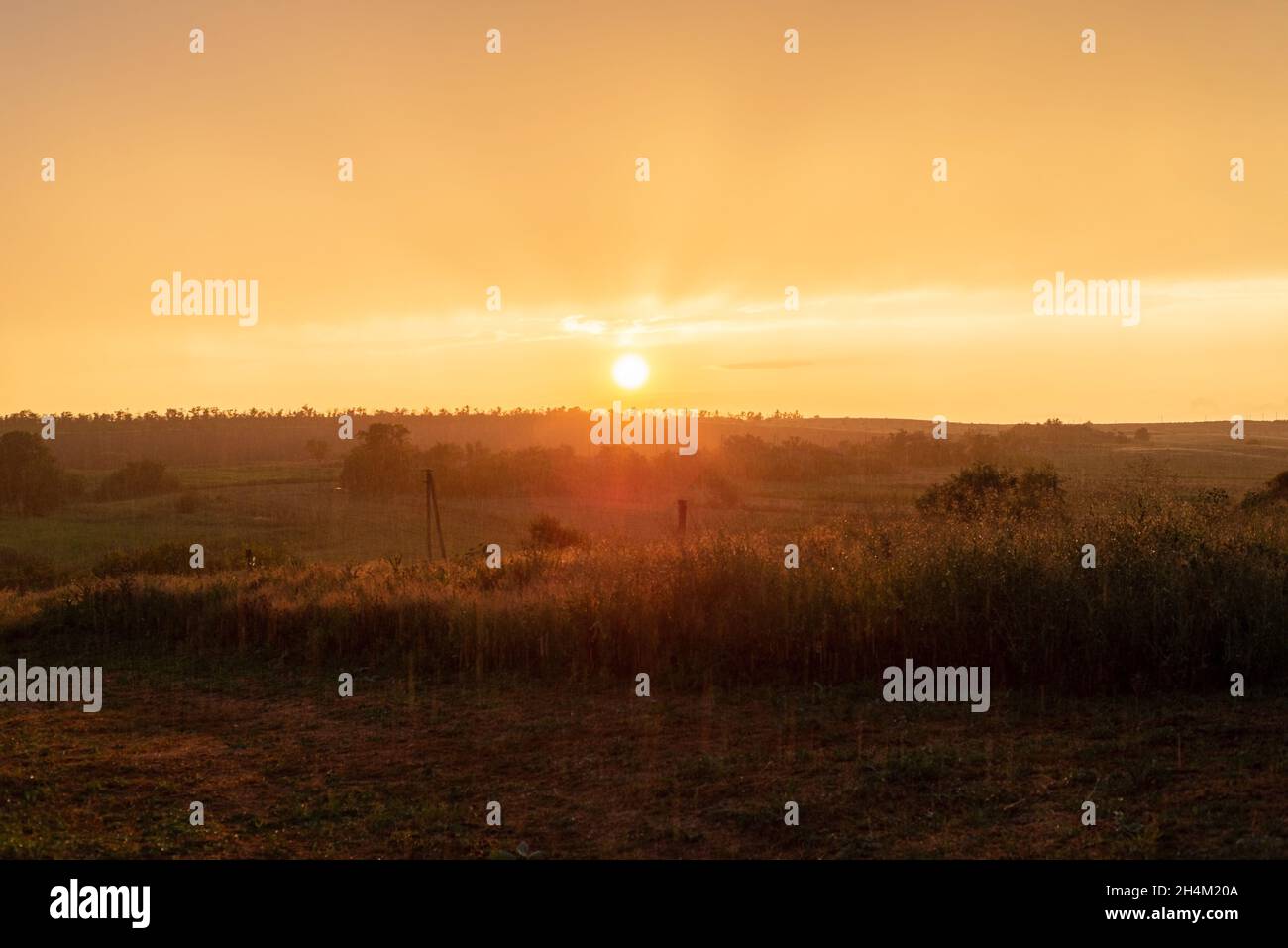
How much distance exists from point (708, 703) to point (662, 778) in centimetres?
243

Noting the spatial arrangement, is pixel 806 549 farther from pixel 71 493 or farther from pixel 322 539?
pixel 71 493

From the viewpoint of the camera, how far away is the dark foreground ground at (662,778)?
6.48 m

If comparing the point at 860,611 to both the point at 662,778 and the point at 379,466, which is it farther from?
the point at 379,466

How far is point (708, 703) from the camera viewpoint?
34.2ft

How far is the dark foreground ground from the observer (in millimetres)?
6484

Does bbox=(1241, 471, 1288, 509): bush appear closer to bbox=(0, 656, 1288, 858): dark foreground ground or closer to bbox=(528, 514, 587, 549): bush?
bbox=(0, 656, 1288, 858): dark foreground ground

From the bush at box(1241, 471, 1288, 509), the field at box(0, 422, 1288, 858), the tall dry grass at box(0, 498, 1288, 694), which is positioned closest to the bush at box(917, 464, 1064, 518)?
the bush at box(1241, 471, 1288, 509)

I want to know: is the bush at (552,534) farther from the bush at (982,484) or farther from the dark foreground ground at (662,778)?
the dark foreground ground at (662,778)

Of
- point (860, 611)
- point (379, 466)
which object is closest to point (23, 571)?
point (379, 466)

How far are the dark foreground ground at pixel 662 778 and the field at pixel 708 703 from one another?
1.5 inches

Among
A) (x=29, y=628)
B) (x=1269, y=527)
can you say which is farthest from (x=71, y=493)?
(x=1269, y=527)

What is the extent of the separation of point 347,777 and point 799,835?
403 cm

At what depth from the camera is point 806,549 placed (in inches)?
529

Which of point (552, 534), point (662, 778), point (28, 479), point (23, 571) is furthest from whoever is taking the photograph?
point (28, 479)
